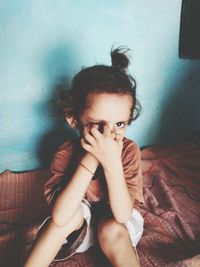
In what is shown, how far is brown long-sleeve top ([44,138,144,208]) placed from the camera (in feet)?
2.87

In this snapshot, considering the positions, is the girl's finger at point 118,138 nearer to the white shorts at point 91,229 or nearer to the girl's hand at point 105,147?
the girl's hand at point 105,147

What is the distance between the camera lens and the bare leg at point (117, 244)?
2.46ft

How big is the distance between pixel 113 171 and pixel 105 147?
7 cm

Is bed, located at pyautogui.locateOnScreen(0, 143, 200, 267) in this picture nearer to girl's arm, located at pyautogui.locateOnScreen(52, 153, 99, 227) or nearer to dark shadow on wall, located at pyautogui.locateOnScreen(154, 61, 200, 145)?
dark shadow on wall, located at pyautogui.locateOnScreen(154, 61, 200, 145)

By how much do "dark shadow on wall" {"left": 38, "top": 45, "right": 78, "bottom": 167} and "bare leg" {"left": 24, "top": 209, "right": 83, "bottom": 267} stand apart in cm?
65

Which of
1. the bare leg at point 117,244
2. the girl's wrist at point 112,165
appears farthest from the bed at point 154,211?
the girl's wrist at point 112,165

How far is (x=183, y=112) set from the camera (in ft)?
5.32

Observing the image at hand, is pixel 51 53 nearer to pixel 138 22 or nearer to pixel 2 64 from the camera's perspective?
pixel 2 64

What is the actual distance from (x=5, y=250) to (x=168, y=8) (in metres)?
1.29

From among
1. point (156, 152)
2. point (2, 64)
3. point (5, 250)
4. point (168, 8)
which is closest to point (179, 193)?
point (156, 152)

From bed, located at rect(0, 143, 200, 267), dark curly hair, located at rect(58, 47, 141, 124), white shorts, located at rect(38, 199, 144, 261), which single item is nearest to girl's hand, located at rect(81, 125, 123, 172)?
dark curly hair, located at rect(58, 47, 141, 124)

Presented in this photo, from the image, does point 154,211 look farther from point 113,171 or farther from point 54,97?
point 54,97

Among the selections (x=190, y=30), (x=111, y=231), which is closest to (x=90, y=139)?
(x=111, y=231)

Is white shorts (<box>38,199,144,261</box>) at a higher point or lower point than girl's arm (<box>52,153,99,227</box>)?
lower
